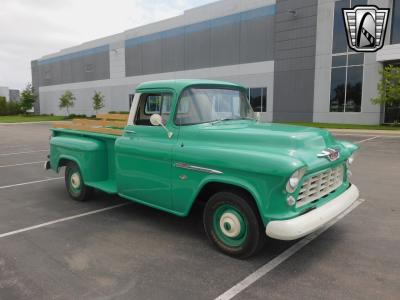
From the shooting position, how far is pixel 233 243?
12.9 feet

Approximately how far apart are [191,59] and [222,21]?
16.5 feet

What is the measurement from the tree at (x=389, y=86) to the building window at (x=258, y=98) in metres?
9.19

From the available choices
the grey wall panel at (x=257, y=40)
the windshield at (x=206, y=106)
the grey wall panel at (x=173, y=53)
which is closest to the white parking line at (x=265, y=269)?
the windshield at (x=206, y=106)

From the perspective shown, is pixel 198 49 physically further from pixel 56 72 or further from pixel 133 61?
pixel 56 72

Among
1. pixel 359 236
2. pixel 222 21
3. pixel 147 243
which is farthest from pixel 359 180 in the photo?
pixel 222 21

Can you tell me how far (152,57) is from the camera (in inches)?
1512

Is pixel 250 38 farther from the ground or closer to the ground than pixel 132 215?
farther from the ground

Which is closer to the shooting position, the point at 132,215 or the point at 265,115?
the point at 132,215

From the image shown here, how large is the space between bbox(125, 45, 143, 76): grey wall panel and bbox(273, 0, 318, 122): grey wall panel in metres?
18.1

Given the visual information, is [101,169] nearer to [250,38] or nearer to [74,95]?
[250,38]

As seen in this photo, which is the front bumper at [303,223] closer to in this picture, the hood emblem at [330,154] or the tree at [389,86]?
the hood emblem at [330,154]

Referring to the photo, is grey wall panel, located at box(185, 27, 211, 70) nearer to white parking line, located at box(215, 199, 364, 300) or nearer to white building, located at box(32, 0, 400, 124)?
white building, located at box(32, 0, 400, 124)

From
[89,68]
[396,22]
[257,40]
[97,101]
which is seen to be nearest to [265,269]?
[396,22]

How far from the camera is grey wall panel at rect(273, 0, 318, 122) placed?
86.0 ft
